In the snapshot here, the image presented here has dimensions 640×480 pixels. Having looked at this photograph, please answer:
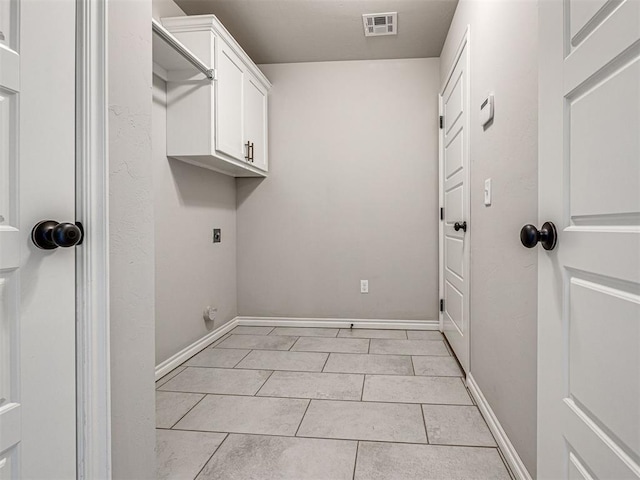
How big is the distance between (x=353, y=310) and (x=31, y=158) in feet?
10.2

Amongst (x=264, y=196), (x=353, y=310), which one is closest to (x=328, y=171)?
(x=264, y=196)

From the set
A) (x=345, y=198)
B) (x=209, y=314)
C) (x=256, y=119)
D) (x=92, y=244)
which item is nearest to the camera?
(x=92, y=244)

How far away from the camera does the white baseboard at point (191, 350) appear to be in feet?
8.02

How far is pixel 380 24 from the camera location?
295 cm

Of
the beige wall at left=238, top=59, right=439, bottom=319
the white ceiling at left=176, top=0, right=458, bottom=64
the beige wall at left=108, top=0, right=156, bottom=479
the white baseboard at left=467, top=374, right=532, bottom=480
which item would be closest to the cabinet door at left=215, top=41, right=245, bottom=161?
the white ceiling at left=176, top=0, right=458, bottom=64

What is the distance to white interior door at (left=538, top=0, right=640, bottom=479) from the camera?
553 mm

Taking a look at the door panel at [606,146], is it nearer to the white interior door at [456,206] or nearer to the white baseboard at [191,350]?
the white interior door at [456,206]

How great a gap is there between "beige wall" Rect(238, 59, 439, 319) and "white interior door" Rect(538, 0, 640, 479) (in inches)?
107

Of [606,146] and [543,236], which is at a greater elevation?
[606,146]

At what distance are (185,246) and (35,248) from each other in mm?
1951

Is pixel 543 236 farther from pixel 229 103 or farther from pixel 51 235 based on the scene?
pixel 229 103

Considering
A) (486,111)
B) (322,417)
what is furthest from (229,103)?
(322,417)

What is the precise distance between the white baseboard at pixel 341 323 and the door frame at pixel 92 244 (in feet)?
8.94

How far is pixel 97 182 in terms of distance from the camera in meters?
0.96
